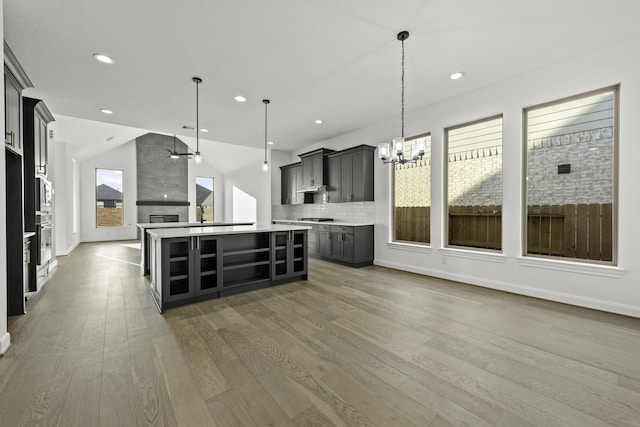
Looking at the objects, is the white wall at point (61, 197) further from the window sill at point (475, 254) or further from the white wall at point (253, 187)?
the window sill at point (475, 254)

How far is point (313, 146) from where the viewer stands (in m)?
7.08

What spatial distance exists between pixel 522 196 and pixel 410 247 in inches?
71.0

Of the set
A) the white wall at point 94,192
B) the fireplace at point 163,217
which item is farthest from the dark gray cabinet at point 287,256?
the white wall at point 94,192

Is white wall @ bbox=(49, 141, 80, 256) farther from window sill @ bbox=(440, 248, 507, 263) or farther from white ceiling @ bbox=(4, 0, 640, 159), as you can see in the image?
window sill @ bbox=(440, 248, 507, 263)

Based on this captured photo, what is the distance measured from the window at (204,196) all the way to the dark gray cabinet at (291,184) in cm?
568

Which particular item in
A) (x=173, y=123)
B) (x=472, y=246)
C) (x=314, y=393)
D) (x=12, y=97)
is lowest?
(x=314, y=393)

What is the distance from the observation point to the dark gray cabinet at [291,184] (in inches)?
279

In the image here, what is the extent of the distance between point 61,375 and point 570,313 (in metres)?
4.44

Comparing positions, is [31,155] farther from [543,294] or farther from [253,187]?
[543,294]

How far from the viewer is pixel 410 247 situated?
4777 mm

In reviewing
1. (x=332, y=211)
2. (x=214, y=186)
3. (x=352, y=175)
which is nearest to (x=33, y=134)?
(x=352, y=175)

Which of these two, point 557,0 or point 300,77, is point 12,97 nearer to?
point 300,77

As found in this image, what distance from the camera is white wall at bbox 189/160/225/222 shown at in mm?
11391

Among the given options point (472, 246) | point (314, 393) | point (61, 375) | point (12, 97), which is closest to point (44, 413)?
point (61, 375)
